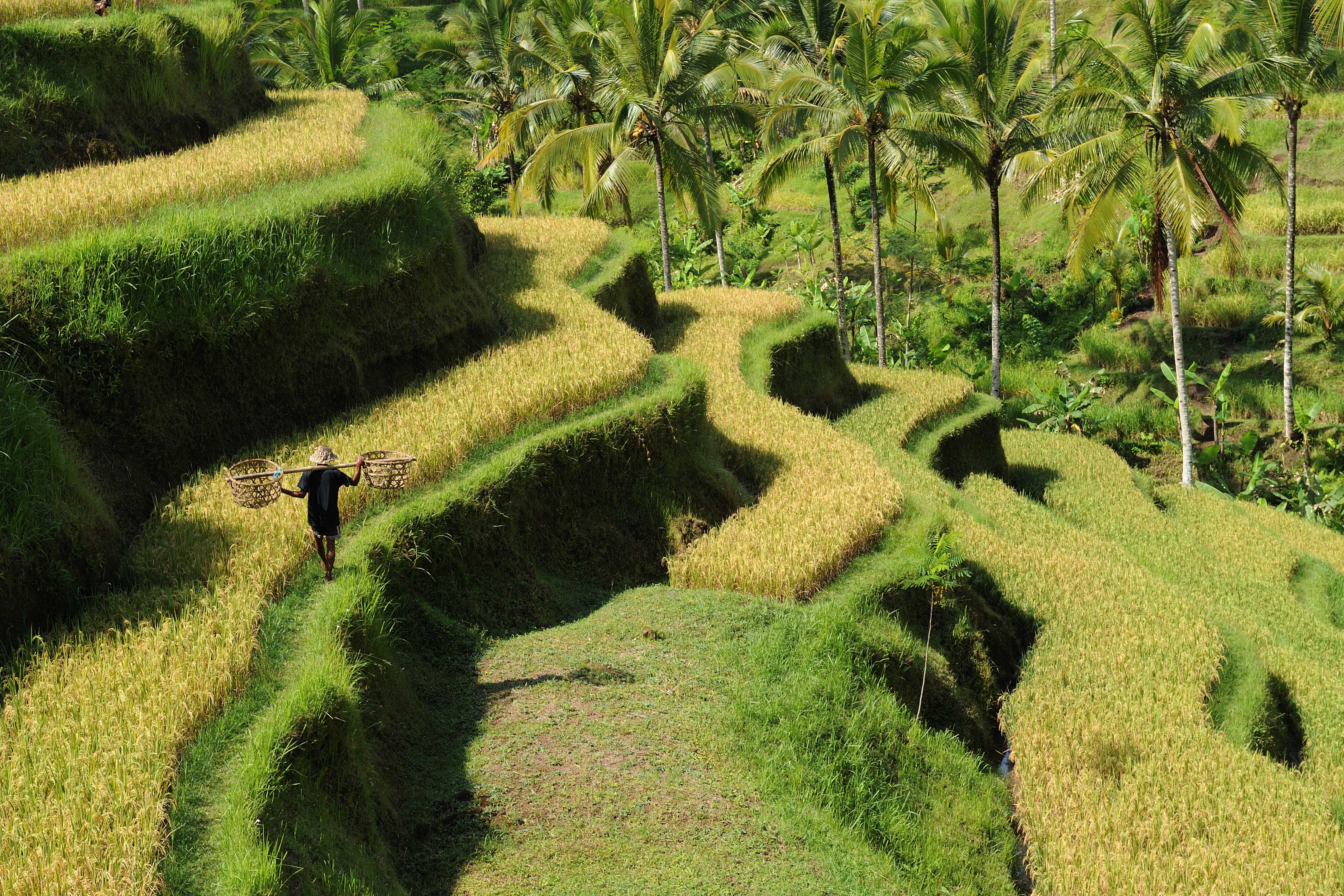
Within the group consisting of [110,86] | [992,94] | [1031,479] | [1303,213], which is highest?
[110,86]

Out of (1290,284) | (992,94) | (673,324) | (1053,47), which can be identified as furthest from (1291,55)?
(673,324)

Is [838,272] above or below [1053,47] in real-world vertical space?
below

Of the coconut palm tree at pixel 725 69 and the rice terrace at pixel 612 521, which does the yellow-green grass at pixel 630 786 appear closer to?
the rice terrace at pixel 612 521

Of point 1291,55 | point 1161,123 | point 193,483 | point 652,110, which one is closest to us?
point 193,483

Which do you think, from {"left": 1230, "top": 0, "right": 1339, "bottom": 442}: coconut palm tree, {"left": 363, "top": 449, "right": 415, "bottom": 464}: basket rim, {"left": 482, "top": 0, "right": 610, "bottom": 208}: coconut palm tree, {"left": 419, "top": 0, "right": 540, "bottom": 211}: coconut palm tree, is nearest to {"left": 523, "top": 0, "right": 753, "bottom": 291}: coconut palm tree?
{"left": 482, "top": 0, "right": 610, "bottom": 208}: coconut palm tree

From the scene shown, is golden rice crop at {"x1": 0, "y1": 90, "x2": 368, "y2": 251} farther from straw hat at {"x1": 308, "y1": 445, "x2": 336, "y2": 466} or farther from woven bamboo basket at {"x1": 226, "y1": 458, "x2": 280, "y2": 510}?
straw hat at {"x1": 308, "y1": 445, "x2": 336, "y2": 466}

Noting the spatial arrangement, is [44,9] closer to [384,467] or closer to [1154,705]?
[384,467]

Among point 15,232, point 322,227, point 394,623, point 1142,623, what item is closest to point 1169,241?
point 1142,623

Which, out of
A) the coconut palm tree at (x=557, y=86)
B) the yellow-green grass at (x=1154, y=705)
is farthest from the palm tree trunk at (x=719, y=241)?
the yellow-green grass at (x=1154, y=705)
